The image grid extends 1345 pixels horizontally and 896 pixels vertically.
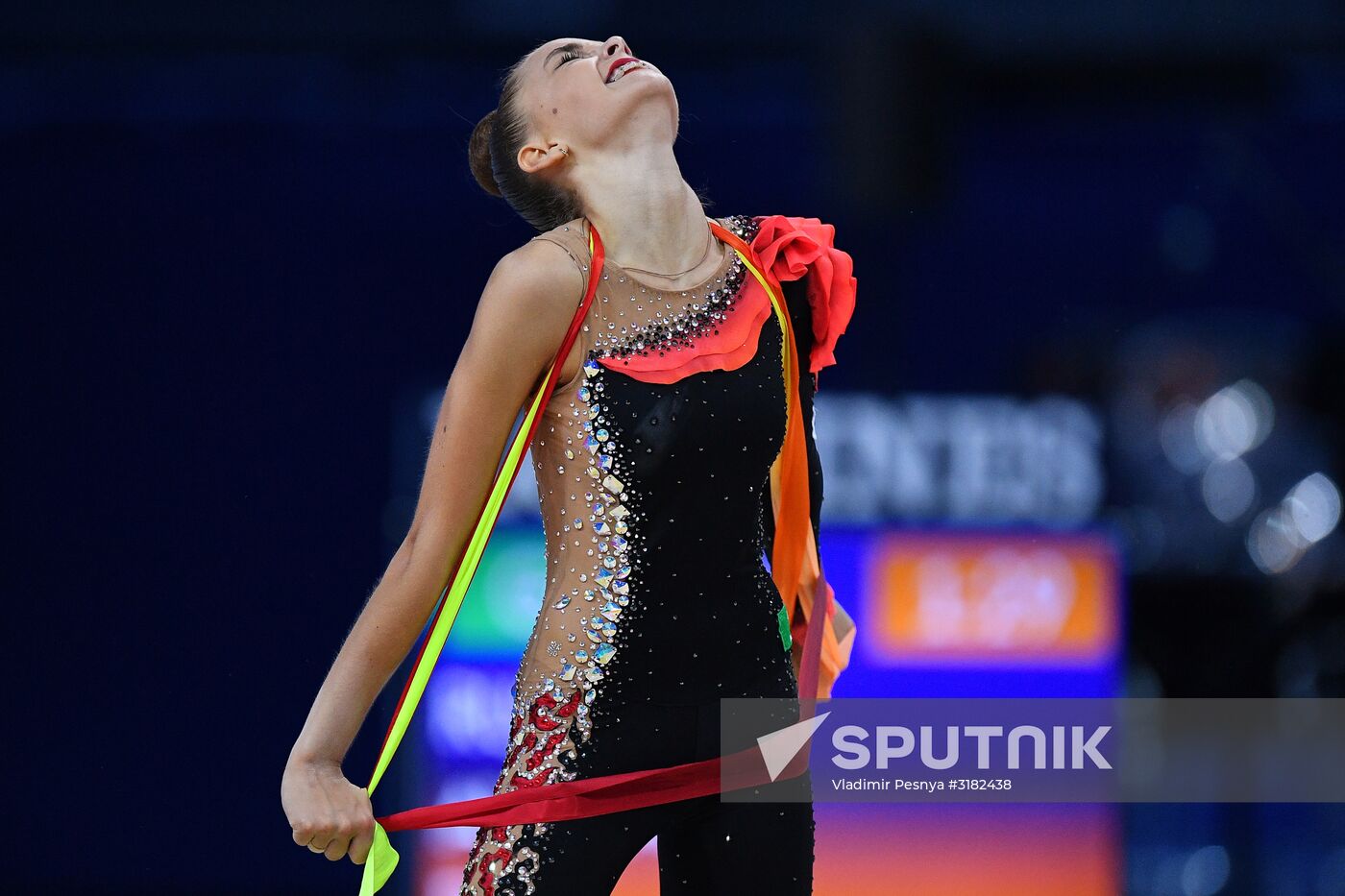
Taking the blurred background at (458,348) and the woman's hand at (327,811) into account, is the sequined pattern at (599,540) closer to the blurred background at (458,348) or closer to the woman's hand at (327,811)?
the woman's hand at (327,811)

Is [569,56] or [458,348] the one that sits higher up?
[458,348]

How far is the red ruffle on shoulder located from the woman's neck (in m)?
0.11

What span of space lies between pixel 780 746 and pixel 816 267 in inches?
21.1

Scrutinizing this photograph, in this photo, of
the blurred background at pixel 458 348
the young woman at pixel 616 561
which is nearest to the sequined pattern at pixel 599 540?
the young woman at pixel 616 561

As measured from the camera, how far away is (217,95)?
368 centimetres

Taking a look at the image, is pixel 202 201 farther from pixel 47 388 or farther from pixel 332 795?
pixel 332 795

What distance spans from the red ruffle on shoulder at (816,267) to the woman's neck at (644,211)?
11 centimetres

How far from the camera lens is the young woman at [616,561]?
5.47 feet

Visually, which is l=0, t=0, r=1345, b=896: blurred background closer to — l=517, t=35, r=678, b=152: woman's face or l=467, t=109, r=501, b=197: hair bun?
l=467, t=109, r=501, b=197: hair bun

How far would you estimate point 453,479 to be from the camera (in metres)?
1.69

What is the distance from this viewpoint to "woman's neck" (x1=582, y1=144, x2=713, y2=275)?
1.79 meters

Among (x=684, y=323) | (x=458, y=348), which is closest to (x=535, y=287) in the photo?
(x=684, y=323)

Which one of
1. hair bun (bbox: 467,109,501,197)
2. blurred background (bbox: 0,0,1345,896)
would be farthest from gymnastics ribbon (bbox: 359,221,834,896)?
blurred background (bbox: 0,0,1345,896)

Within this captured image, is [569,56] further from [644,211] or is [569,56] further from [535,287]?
[535,287]
